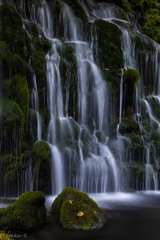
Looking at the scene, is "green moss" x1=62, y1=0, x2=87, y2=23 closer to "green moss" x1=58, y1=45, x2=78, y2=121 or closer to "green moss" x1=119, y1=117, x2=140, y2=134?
"green moss" x1=58, y1=45, x2=78, y2=121

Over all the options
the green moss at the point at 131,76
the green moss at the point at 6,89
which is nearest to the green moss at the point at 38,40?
the green moss at the point at 6,89

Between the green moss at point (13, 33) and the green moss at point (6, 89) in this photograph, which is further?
the green moss at point (13, 33)

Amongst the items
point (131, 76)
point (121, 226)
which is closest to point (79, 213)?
point (121, 226)

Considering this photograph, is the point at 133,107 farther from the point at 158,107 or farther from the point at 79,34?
the point at 79,34

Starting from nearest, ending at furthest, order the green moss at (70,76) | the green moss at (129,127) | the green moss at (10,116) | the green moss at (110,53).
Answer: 1. the green moss at (10,116)
2. the green moss at (70,76)
3. the green moss at (129,127)
4. the green moss at (110,53)

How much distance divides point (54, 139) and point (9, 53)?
145 inches

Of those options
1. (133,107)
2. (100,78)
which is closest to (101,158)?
(133,107)

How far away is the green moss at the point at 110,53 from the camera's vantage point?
11.5m

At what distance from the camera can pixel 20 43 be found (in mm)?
9211

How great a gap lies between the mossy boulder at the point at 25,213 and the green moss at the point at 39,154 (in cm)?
254

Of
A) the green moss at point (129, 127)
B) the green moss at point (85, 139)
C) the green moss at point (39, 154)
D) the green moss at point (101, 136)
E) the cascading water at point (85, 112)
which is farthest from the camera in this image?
the green moss at point (129, 127)

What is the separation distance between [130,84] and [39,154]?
20.4ft

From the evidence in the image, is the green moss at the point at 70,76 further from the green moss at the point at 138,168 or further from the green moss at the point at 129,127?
the green moss at the point at 138,168

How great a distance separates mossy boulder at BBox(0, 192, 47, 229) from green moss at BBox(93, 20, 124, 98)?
24.9 feet
